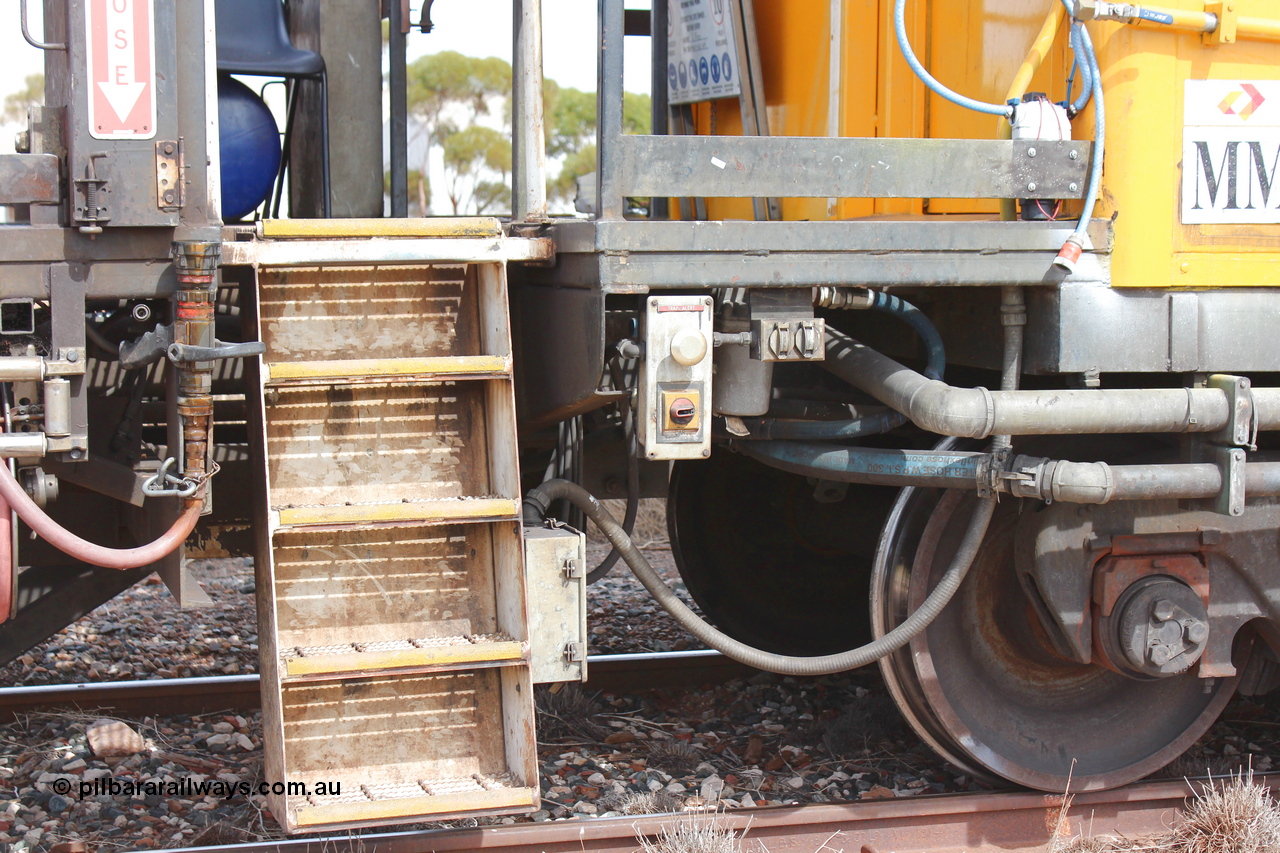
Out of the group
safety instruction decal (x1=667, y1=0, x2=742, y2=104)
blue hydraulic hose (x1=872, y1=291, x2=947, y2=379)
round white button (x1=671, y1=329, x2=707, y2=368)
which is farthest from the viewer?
safety instruction decal (x1=667, y1=0, x2=742, y2=104)

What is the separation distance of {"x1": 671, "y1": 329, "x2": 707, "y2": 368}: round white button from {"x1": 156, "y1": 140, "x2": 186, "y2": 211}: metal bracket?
114cm

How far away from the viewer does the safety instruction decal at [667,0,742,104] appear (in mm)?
4008

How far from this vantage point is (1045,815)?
340 centimetres

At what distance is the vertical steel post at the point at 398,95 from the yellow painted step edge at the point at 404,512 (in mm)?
1560

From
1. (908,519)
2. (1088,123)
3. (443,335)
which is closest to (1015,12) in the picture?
(1088,123)

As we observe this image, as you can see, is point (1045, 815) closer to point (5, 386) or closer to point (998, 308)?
point (998, 308)

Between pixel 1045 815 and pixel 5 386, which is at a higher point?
pixel 5 386

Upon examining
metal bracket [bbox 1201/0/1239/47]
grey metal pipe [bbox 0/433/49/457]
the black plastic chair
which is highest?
the black plastic chair

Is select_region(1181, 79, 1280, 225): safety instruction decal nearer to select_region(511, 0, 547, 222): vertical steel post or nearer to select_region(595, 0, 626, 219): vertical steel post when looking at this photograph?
select_region(595, 0, 626, 219): vertical steel post

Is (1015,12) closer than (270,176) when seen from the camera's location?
Yes

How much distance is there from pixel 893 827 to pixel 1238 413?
1.41m

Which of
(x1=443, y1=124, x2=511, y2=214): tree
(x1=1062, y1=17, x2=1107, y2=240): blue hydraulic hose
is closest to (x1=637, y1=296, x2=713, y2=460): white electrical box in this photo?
(x1=1062, y1=17, x2=1107, y2=240): blue hydraulic hose

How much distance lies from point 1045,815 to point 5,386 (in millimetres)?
2886

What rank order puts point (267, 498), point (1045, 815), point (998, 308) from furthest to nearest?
1. point (1045, 815)
2. point (998, 308)
3. point (267, 498)
